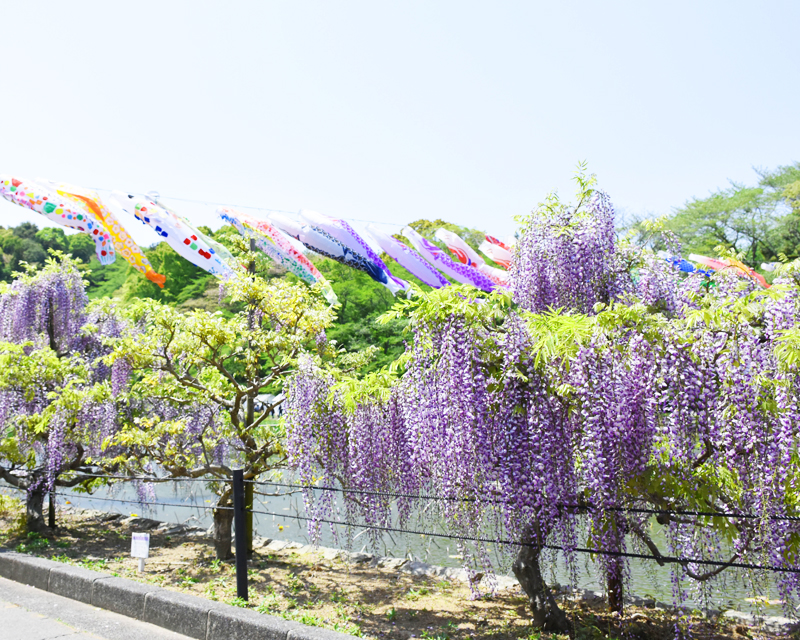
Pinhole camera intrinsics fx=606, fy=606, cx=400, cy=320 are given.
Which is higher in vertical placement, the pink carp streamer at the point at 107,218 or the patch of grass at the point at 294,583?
the pink carp streamer at the point at 107,218

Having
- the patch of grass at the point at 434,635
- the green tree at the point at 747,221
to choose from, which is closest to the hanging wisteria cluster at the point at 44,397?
the patch of grass at the point at 434,635

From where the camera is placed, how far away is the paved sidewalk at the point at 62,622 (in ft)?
13.0

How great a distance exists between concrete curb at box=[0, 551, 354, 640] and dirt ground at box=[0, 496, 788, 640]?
41cm

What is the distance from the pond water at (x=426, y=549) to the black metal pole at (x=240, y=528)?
0.34 metres

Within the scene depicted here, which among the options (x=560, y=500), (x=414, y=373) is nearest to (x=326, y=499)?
(x=414, y=373)

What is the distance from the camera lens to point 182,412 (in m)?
8.12

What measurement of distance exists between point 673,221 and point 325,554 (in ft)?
73.8

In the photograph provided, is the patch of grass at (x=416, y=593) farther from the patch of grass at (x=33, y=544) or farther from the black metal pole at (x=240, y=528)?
the patch of grass at (x=33, y=544)

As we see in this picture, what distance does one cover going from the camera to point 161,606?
166 inches

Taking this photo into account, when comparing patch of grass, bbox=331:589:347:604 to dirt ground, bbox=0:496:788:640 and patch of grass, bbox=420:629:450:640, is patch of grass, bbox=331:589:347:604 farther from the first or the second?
patch of grass, bbox=420:629:450:640

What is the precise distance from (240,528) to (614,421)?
2.75 metres

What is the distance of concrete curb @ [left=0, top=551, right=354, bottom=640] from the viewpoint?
12.1ft

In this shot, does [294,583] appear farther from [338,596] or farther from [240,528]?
[240,528]

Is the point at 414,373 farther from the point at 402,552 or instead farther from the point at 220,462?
the point at 220,462
